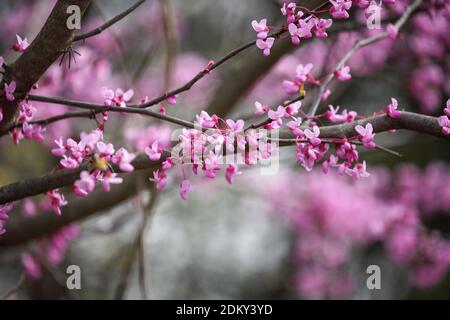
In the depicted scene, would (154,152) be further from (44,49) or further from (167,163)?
(44,49)

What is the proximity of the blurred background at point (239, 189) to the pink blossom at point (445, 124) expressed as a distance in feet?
3.60

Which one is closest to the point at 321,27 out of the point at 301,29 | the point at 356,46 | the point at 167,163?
the point at 301,29

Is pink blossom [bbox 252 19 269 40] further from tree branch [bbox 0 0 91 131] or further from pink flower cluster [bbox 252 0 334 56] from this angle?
tree branch [bbox 0 0 91 131]

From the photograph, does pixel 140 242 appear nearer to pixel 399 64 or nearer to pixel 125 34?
pixel 399 64

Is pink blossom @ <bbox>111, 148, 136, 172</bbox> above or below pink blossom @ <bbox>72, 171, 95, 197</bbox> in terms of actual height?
above

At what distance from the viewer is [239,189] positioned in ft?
16.7

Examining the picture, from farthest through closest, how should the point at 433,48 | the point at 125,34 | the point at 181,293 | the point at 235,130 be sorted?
the point at 181,293, the point at 125,34, the point at 433,48, the point at 235,130

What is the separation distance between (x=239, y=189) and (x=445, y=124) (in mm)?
3543

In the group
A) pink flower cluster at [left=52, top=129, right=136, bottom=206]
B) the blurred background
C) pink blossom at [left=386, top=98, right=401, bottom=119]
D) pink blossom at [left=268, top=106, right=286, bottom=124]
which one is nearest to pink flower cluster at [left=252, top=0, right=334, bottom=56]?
pink blossom at [left=268, top=106, right=286, bottom=124]

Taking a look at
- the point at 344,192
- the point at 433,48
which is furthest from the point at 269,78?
the point at 433,48

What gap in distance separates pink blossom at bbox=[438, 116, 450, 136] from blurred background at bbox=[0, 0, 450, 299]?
110 cm

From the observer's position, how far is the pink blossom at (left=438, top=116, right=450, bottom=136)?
1.59 meters

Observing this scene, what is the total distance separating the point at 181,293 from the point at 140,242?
12.0ft

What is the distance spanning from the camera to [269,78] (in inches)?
194
